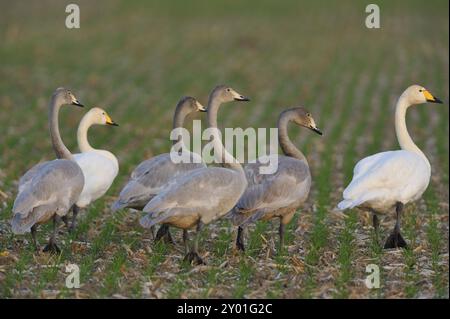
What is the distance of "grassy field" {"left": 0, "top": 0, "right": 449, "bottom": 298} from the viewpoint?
847 centimetres

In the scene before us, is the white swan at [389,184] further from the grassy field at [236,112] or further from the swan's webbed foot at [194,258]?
the swan's webbed foot at [194,258]

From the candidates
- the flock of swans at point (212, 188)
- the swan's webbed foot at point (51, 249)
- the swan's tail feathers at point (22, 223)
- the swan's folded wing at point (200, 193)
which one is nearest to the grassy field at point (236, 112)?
the swan's webbed foot at point (51, 249)

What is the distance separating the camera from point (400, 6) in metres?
42.8

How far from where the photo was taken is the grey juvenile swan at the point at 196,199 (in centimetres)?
866

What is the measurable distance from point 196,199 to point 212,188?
8.1 inches

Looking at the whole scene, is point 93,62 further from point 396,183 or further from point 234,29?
point 396,183

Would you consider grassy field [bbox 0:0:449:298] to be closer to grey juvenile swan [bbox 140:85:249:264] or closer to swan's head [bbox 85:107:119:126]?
grey juvenile swan [bbox 140:85:249:264]

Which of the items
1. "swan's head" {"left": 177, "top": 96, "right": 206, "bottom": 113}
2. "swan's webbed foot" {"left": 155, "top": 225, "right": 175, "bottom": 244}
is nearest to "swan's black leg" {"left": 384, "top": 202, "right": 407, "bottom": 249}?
"swan's webbed foot" {"left": 155, "top": 225, "right": 175, "bottom": 244}

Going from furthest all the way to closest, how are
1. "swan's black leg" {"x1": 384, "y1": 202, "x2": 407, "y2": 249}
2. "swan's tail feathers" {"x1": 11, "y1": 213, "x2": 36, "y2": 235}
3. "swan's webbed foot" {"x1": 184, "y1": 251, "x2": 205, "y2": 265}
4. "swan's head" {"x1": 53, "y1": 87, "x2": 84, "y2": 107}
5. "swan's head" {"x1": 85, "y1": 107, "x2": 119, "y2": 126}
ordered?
"swan's head" {"x1": 85, "y1": 107, "x2": 119, "y2": 126}
"swan's head" {"x1": 53, "y1": 87, "x2": 84, "y2": 107}
"swan's black leg" {"x1": 384, "y1": 202, "x2": 407, "y2": 249}
"swan's webbed foot" {"x1": 184, "y1": 251, "x2": 205, "y2": 265}
"swan's tail feathers" {"x1": 11, "y1": 213, "x2": 36, "y2": 235}

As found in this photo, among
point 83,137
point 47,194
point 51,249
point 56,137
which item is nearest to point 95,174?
point 56,137

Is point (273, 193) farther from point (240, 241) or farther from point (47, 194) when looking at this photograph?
point (47, 194)

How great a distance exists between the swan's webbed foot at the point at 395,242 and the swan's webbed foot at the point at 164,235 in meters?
2.47

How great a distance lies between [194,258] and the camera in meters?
8.90

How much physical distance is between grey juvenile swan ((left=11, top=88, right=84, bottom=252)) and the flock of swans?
0.01 metres
